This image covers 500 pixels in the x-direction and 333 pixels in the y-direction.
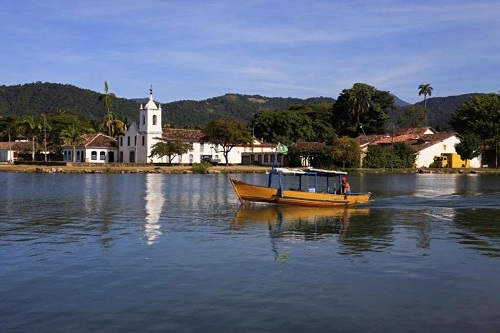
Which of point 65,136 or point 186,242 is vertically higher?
point 65,136

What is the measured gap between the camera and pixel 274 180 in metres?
65.9

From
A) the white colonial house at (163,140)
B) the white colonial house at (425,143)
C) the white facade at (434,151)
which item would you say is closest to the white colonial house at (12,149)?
the white colonial house at (163,140)

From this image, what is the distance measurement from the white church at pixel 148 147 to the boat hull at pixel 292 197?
62.6 m

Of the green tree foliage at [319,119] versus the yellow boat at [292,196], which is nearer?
the yellow boat at [292,196]

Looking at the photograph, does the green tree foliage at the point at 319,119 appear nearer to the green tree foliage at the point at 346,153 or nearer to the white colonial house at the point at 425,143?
the white colonial house at the point at 425,143

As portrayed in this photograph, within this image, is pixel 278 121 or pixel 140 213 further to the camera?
pixel 278 121

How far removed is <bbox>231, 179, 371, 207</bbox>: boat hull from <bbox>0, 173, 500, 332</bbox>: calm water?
3531 mm

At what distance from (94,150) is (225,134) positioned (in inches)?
951

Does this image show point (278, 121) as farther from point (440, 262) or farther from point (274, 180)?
point (440, 262)

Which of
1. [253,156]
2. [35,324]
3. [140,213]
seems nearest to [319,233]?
[140,213]

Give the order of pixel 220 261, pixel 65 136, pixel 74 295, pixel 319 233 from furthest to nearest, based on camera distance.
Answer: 1. pixel 65 136
2. pixel 319 233
3. pixel 220 261
4. pixel 74 295

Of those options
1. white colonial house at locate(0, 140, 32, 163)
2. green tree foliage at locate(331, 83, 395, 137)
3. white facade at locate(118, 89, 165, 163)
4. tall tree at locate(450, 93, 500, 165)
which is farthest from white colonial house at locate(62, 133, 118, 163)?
tall tree at locate(450, 93, 500, 165)

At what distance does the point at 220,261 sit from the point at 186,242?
3.94 m

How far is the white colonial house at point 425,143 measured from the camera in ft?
319
